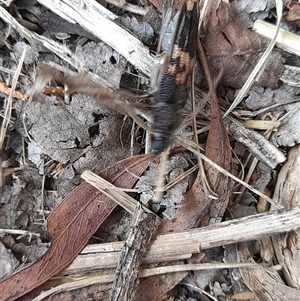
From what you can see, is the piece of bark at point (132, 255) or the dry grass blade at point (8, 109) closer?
the piece of bark at point (132, 255)

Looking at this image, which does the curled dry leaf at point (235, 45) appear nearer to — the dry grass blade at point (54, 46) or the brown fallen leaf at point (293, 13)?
the brown fallen leaf at point (293, 13)

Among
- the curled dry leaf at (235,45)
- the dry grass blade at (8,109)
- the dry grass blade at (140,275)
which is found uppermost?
the curled dry leaf at (235,45)

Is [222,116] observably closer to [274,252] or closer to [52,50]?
[274,252]

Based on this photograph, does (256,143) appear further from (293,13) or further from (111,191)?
(111,191)

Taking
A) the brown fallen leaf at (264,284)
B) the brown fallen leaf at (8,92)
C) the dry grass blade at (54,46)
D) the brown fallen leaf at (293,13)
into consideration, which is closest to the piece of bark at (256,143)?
the brown fallen leaf at (264,284)

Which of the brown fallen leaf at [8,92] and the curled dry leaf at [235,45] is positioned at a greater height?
the curled dry leaf at [235,45]

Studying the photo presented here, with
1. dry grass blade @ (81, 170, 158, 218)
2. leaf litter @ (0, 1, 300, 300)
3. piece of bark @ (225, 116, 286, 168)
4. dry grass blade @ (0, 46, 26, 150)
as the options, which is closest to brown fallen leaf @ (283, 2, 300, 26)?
leaf litter @ (0, 1, 300, 300)

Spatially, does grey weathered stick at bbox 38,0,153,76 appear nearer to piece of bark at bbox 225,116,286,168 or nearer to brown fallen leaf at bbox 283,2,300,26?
piece of bark at bbox 225,116,286,168

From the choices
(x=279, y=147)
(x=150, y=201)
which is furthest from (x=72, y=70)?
(x=279, y=147)
